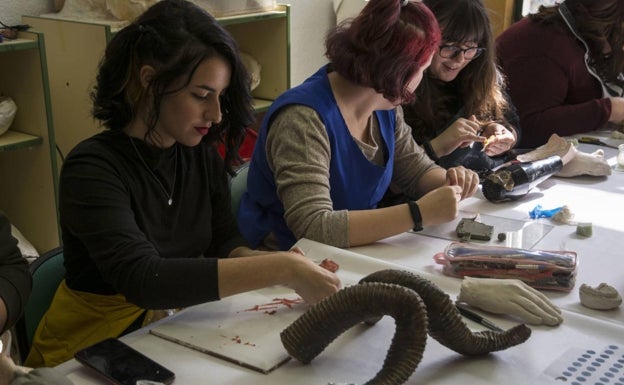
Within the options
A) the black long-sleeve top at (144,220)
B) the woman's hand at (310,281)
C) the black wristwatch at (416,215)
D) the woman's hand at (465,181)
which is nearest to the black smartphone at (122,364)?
the black long-sleeve top at (144,220)

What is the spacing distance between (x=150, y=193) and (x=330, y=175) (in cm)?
43

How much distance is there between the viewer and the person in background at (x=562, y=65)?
2.51 m

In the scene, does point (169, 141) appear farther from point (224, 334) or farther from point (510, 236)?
point (510, 236)

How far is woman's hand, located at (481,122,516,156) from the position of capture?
219cm

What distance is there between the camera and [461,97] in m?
2.17

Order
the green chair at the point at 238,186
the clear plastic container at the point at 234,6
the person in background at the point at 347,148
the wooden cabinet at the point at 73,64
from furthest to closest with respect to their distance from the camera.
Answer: the clear plastic container at the point at 234,6
the wooden cabinet at the point at 73,64
the green chair at the point at 238,186
the person in background at the point at 347,148

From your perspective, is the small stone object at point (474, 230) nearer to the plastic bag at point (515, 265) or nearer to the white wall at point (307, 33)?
the plastic bag at point (515, 265)

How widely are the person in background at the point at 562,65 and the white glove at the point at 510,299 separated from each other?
138cm

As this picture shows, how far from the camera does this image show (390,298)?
102 cm

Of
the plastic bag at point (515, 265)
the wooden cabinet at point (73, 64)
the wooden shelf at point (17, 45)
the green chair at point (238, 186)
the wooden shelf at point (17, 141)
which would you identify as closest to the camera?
the plastic bag at point (515, 265)

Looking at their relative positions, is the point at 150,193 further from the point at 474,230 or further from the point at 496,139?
the point at 496,139

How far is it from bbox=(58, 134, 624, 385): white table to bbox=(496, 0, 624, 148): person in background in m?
1.04

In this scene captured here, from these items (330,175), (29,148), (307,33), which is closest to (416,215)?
(330,175)

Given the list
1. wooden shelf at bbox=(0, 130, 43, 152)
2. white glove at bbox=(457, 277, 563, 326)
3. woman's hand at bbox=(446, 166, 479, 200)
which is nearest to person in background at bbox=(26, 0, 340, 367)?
white glove at bbox=(457, 277, 563, 326)
